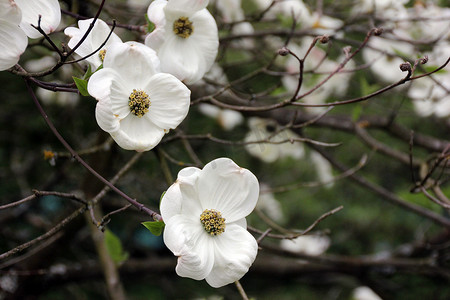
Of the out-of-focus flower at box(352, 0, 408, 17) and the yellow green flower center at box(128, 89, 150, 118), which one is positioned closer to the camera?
the yellow green flower center at box(128, 89, 150, 118)

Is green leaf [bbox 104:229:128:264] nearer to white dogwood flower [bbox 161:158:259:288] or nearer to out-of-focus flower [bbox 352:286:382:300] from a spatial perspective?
white dogwood flower [bbox 161:158:259:288]

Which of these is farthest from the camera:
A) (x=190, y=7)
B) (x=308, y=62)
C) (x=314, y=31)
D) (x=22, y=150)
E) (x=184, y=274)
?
(x=22, y=150)

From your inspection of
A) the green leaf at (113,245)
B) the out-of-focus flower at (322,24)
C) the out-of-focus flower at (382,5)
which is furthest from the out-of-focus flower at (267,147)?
the green leaf at (113,245)

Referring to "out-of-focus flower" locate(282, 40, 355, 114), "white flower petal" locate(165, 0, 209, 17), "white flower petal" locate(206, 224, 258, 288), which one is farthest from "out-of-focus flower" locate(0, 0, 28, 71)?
"out-of-focus flower" locate(282, 40, 355, 114)

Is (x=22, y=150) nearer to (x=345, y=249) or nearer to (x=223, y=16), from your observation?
(x=223, y=16)

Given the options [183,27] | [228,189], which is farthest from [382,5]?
[228,189]

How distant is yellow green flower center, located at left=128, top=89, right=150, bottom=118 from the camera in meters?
0.62

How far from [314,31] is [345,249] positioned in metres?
1.30

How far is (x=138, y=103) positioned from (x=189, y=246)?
0.63ft

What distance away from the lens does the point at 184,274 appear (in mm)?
574

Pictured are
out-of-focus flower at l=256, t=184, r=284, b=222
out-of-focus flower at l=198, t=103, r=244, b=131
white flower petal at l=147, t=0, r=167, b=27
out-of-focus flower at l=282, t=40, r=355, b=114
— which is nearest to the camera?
white flower petal at l=147, t=0, r=167, b=27

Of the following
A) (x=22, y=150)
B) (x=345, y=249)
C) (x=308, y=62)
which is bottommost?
(x=22, y=150)

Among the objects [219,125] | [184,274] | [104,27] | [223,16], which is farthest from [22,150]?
[184,274]

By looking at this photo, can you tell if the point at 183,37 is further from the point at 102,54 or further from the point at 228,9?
the point at 228,9
